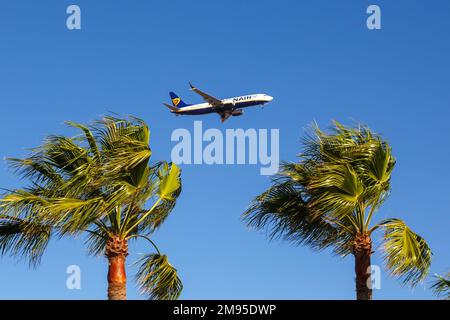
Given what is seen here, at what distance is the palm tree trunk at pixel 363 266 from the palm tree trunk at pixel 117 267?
4494 millimetres

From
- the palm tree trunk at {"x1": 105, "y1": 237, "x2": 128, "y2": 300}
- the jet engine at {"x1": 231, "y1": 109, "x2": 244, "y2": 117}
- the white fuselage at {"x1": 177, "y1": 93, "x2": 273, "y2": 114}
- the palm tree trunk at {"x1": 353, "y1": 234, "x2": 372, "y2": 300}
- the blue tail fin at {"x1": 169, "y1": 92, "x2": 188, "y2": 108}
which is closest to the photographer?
the palm tree trunk at {"x1": 105, "y1": 237, "x2": 128, "y2": 300}

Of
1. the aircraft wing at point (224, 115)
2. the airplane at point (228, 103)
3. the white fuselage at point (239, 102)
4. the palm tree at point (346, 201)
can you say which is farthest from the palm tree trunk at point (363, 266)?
the aircraft wing at point (224, 115)

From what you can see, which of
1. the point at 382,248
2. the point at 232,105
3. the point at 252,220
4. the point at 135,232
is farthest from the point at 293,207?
the point at 232,105

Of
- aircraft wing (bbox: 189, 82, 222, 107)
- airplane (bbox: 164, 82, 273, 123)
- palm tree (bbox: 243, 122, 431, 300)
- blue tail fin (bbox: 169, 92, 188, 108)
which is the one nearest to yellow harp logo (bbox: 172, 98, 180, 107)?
blue tail fin (bbox: 169, 92, 188, 108)

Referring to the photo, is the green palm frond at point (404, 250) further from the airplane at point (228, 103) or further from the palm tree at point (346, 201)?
the airplane at point (228, 103)

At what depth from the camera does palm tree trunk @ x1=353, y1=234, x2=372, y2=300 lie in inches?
566

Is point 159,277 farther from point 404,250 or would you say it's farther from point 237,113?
point 237,113

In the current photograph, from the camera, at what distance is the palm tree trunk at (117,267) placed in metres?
13.7

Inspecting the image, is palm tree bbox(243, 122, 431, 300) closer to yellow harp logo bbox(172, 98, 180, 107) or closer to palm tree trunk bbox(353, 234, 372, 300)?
palm tree trunk bbox(353, 234, 372, 300)

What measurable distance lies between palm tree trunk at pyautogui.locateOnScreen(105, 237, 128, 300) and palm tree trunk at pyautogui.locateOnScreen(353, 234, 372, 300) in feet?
14.7

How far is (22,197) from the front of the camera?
13.9 meters
